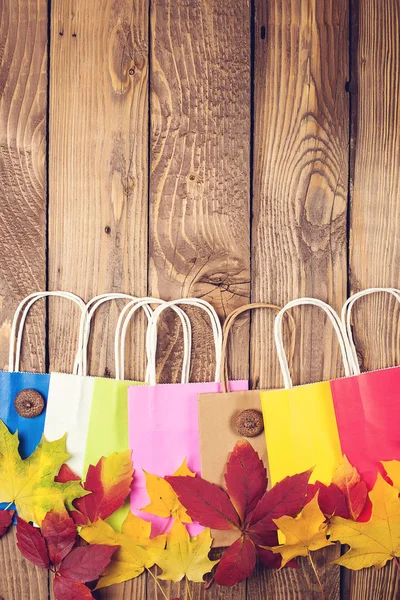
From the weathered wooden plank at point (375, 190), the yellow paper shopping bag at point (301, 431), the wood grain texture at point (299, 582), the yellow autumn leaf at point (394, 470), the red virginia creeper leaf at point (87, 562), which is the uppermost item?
the weathered wooden plank at point (375, 190)

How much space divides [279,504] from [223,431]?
13cm

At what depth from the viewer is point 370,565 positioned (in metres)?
0.75

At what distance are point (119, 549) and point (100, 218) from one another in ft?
1.60

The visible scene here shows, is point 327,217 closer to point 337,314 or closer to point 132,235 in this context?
point 337,314

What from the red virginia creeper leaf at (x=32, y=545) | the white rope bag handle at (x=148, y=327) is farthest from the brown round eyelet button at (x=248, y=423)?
the red virginia creeper leaf at (x=32, y=545)

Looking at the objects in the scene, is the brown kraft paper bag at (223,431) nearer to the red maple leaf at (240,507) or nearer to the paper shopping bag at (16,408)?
the red maple leaf at (240,507)

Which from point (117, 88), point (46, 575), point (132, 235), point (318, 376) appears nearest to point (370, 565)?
point (318, 376)

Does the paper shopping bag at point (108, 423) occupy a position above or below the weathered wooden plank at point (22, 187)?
below

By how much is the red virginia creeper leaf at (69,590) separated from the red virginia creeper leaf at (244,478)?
0.24m

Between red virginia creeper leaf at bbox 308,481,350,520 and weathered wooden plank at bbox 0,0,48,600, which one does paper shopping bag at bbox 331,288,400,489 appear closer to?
red virginia creeper leaf at bbox 308,481,350,520

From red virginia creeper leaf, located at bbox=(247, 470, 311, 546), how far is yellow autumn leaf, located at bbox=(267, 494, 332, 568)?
1 centimetres

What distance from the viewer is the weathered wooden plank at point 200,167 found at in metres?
0.78

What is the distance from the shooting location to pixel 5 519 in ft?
2.46

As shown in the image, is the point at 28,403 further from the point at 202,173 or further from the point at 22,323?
the point at 202,173
